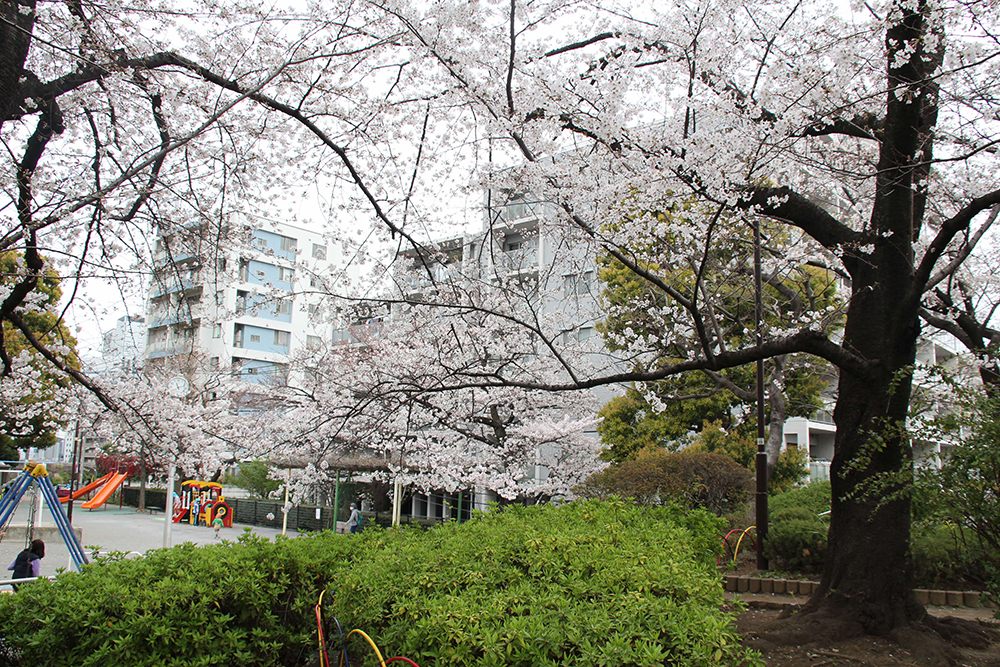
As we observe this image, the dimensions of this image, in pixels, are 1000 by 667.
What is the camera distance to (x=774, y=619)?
622cm

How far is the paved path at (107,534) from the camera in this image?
16.0 meters

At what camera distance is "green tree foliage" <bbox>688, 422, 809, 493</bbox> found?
50.9 ft

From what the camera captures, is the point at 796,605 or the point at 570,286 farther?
the point at 570,286

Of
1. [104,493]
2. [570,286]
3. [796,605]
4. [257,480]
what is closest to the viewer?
[796,605]

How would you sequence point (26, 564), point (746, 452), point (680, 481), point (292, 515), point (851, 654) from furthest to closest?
point (292, 515), point (746, 452), point (680, 481), point (26, 564), point (851, 654)

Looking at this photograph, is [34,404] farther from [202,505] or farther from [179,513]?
[179,513]

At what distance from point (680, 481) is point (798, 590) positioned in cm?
308

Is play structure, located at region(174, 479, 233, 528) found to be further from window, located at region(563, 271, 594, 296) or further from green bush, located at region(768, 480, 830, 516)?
green bush, located at region(768, 480, 830, 516)

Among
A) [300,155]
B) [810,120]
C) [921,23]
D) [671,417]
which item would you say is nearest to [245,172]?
[300,155]

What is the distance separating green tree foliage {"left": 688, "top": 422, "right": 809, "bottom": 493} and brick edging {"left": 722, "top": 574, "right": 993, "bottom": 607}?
6793 millimetres

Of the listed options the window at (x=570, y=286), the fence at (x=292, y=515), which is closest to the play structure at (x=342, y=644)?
the window at (x=570, y=286)

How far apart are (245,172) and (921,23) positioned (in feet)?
21.2

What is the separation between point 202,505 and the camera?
26328 mm

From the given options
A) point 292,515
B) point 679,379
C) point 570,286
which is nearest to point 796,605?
point 679,379
